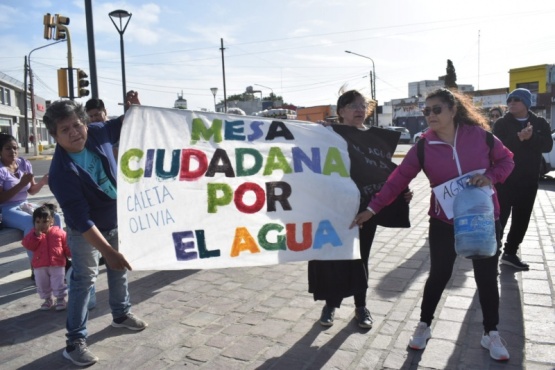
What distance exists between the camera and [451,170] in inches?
121

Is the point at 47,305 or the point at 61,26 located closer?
the point at 47,305

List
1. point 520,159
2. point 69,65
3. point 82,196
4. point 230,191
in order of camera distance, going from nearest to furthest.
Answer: point 82,196, point 230,191, point 520,159, point 69,65

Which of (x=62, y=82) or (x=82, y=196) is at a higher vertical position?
(x=62, y=82)

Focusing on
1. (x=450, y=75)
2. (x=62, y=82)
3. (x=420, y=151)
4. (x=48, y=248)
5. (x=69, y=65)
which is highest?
(x=450, y=75)

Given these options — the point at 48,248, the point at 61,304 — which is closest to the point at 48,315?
the point at 61,304

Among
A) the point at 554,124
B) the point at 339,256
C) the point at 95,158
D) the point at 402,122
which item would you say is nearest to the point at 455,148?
→ the point at 339,256

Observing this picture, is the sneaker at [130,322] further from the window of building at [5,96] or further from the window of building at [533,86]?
the window of building at [5,96]

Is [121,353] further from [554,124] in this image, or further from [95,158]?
[554,124]

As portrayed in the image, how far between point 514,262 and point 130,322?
396 centimetres

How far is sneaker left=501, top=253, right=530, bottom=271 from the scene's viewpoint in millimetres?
4871

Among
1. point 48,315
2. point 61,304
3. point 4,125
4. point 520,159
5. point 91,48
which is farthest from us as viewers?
point 4,125

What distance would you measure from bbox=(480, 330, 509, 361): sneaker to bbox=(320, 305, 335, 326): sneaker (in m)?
1.12

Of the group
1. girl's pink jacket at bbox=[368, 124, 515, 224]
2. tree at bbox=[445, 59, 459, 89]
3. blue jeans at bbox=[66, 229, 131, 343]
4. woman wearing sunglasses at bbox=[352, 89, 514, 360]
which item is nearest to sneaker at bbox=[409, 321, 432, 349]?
woman wearing sunglasses at bbox=[352, 89, 514, 360]

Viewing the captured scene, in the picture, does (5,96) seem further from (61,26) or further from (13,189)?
(13,189)
